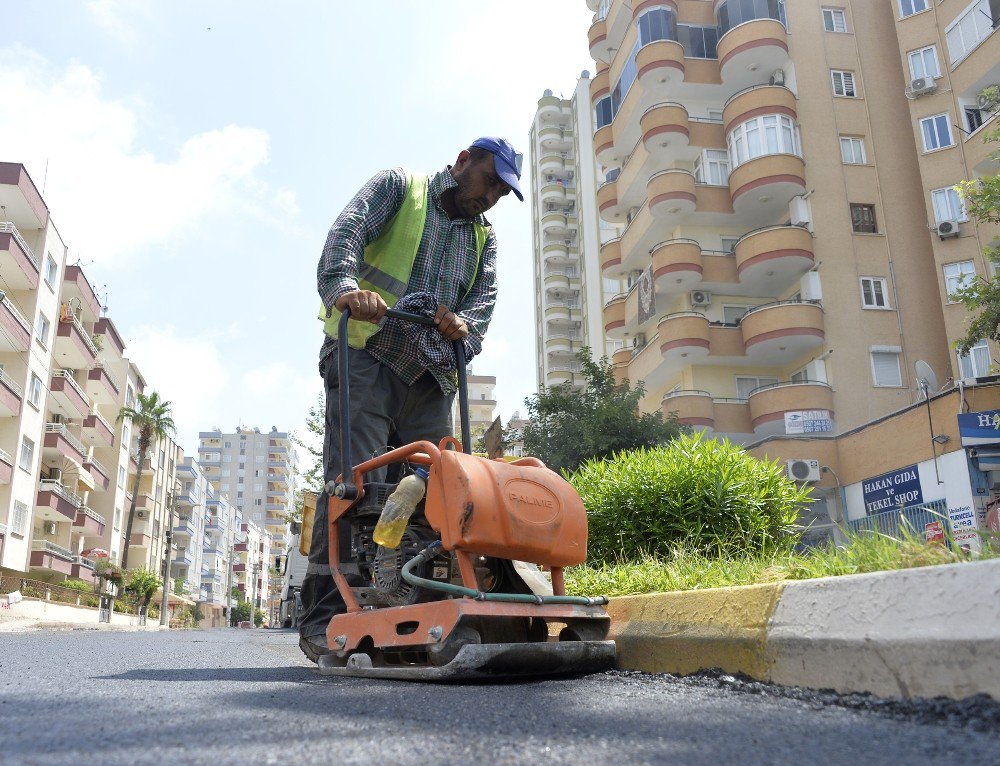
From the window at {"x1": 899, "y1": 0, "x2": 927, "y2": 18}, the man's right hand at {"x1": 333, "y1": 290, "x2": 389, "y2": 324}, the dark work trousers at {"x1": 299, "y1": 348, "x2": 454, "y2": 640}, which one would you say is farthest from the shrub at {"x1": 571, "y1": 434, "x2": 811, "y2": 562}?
the window at {"x1": 899, "y1": 0, "x2": 927, "y2": 18}

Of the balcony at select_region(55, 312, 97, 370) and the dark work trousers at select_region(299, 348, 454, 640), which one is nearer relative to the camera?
the dark work trousers at select_region(299, 348, 454, 640)

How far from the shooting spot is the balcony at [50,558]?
3800 cm

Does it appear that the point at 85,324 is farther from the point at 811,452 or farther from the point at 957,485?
the point at 957,485

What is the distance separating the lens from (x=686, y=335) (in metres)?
28.3

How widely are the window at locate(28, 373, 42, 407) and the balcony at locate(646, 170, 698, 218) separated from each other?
26960mm

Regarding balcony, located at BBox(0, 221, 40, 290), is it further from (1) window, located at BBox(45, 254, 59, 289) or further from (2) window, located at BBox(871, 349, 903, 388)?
(2) window, located at BBox(871, 349, 903, 388)

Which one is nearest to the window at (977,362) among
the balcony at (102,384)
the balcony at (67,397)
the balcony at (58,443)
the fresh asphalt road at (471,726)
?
the fresh asphalt road at (471,726)

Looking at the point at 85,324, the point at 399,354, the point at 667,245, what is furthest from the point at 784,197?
the point at 85,324

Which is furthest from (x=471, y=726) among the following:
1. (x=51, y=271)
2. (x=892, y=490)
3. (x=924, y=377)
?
(x=51, y=271)

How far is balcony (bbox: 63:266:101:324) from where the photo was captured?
147ft

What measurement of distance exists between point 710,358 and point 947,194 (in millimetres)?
8531

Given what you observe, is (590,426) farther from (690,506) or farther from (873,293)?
(690,506)

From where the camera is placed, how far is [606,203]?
3584cm

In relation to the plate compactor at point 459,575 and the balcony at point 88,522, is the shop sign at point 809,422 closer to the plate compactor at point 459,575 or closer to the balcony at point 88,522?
the plate compactor at point 459,575
